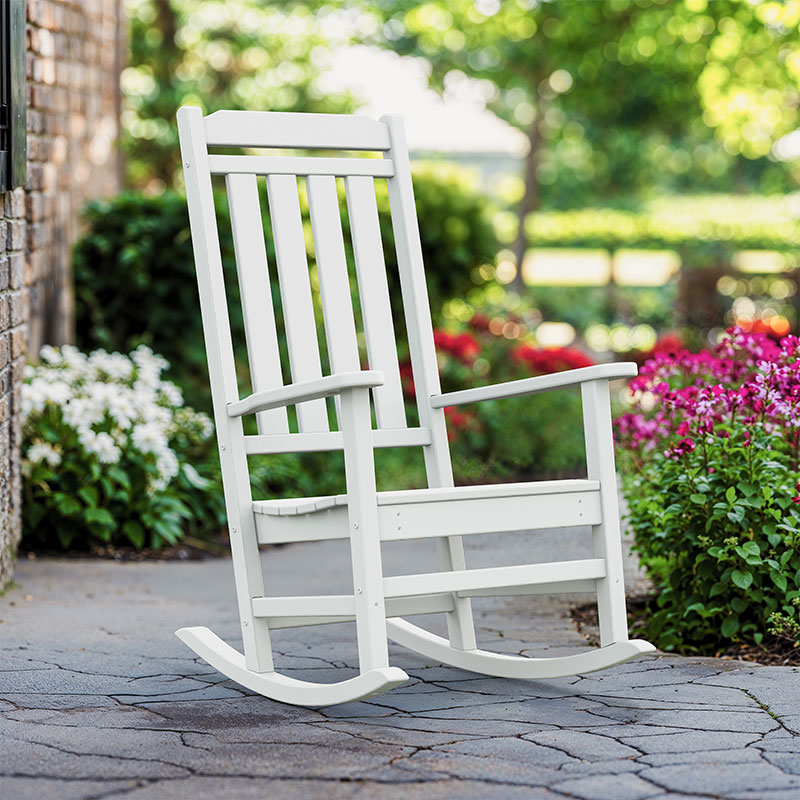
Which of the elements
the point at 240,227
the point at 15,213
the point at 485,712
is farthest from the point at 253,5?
the point at 485,712

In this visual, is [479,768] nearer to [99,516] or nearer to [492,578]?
[492,578]

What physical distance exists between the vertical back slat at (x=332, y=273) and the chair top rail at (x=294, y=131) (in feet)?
0.31

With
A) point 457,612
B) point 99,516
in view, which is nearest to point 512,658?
point 457,612

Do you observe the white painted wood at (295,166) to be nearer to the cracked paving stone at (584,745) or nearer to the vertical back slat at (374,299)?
the vertical back slat at (374,299)

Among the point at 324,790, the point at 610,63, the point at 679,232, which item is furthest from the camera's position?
the point at 679,232

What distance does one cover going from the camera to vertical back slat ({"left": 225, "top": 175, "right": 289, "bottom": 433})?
2.71 m

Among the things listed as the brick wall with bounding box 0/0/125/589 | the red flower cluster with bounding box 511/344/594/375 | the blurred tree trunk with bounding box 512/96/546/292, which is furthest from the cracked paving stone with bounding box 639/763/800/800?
the blurred tree trunk with bounding box 512/96/546/292

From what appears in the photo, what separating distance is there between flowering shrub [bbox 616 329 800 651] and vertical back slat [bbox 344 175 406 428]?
67 centimetres

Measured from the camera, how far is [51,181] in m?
4.74

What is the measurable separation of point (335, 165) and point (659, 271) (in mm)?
10817

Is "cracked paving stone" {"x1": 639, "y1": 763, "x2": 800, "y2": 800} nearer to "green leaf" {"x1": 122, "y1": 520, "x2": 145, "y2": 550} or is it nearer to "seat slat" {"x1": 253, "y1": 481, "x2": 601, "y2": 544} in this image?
"seat slat" {"x1": 253, "y1": 481, "x2": 601, "y2": 544}

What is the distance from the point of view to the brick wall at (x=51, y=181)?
3457 mm

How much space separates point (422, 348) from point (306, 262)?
1.12 ft

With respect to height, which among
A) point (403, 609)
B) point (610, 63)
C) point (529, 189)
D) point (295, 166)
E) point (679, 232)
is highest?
point (610, 63)
